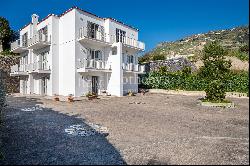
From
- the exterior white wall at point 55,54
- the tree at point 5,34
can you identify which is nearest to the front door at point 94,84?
the exterior white wall at point 55,54

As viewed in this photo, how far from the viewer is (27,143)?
860cm

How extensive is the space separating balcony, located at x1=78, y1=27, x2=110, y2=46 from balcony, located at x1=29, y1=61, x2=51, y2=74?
5302 millimetres

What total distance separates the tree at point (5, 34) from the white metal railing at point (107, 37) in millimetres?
22633

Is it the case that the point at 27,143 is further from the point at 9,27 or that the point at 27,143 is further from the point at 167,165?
the point at 9,27

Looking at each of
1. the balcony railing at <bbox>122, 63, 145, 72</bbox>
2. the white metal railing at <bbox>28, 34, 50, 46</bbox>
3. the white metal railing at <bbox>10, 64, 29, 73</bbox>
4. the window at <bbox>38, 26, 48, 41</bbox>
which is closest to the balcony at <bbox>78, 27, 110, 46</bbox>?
the balcony railing at <bbox>122, 63, 145, 72</bbox>

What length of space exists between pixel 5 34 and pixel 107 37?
23.5m

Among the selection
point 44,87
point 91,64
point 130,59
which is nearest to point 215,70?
point 91,64

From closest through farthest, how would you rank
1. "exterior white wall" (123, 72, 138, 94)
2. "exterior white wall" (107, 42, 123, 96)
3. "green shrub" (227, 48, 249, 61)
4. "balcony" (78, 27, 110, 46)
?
"green shrub" (227, 48, 249, 61) < "balcony" (78, 27, 110, 46) < "exterior white wall" (107, 42, 123, 96) < "exterior white wall" (123, 72, 138, 94)

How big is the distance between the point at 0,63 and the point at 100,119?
2808 centimetres

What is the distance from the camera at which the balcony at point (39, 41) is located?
2800cm

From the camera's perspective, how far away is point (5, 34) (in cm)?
4322

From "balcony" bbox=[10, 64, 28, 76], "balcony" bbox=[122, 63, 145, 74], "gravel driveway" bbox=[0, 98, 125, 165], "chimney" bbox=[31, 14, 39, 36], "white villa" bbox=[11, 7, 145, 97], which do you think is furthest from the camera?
"chimney" bbox=[31, 14, 39, 36]

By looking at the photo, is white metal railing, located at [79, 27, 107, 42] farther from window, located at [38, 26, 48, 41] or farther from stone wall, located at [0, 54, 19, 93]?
stone wall, located at [0, 54, 19, 93]

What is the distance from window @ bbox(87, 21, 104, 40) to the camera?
28420mm
